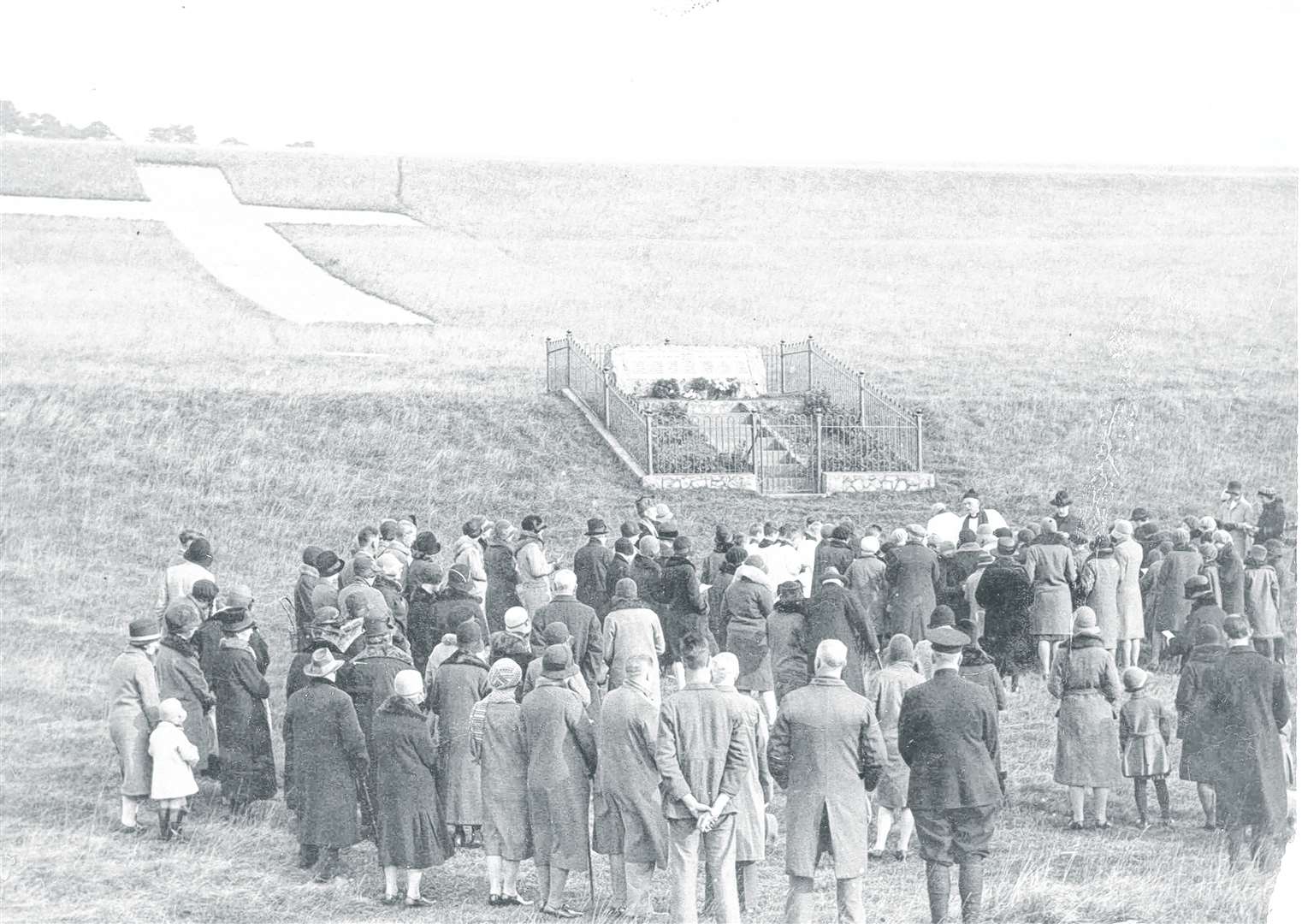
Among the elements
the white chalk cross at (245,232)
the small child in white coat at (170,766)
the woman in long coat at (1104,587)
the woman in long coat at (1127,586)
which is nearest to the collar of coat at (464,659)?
the small child in white coat at (170,766)

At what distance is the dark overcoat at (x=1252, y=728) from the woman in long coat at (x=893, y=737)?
1.87 m

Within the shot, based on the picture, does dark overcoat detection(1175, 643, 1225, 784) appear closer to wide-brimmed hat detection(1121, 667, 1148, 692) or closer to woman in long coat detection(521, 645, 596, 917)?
wide-brimmed hat detection(1121, 667, 1148, 692)

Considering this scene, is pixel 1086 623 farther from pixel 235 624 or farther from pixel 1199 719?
pixel 235 624

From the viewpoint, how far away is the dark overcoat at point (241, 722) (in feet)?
30.6

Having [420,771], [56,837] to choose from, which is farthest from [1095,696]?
[56,837]

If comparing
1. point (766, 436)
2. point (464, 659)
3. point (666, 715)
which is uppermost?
point (766, 436)

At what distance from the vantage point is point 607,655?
32.0 feet

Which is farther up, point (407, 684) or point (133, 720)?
point (407, 684)

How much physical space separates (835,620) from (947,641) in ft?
8.61

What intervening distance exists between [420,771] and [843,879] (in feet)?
8.19

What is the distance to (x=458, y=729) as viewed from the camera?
8.73 metres

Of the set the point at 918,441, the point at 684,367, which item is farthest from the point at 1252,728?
the point at 684,367

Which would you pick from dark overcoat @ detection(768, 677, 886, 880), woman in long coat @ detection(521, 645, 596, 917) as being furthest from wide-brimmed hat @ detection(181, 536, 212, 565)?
dark overcoat @ detection(768, 677, 886, 880)

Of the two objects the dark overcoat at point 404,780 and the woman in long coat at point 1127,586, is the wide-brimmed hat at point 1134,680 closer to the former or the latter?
the woman in long coat at point 1127,586
